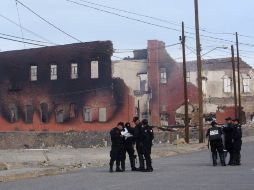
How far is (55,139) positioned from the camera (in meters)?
52.9

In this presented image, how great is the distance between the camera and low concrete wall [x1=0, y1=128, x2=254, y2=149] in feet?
168

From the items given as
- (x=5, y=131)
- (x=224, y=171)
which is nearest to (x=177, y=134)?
(x=5, y=131)

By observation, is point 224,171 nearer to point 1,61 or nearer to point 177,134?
point 177,134

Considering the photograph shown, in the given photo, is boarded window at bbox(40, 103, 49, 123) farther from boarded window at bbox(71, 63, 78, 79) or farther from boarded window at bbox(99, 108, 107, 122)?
boarded window at bbox(99, 108, 107, 122)

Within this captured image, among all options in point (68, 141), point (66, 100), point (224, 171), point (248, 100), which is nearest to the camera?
point (224, 171)

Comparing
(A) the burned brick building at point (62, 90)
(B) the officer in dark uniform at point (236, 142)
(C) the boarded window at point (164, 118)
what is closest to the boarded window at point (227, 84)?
(C) the boarded window at point (164, 118)

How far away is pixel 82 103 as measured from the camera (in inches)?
2169

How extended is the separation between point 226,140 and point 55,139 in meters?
34.8

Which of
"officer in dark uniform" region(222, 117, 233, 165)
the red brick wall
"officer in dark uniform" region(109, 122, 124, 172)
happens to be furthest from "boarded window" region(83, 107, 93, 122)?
"officer in dark uniform" region(109, 122, 124, 172)

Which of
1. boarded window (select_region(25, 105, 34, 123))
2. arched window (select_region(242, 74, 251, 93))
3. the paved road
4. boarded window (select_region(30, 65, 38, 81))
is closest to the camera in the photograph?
the paved road

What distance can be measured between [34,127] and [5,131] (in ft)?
9.66

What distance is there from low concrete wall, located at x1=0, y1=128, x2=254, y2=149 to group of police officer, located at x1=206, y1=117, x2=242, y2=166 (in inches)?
1139

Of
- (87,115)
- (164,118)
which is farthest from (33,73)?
(164,118)

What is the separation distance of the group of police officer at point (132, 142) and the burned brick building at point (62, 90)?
3563 centimetres
